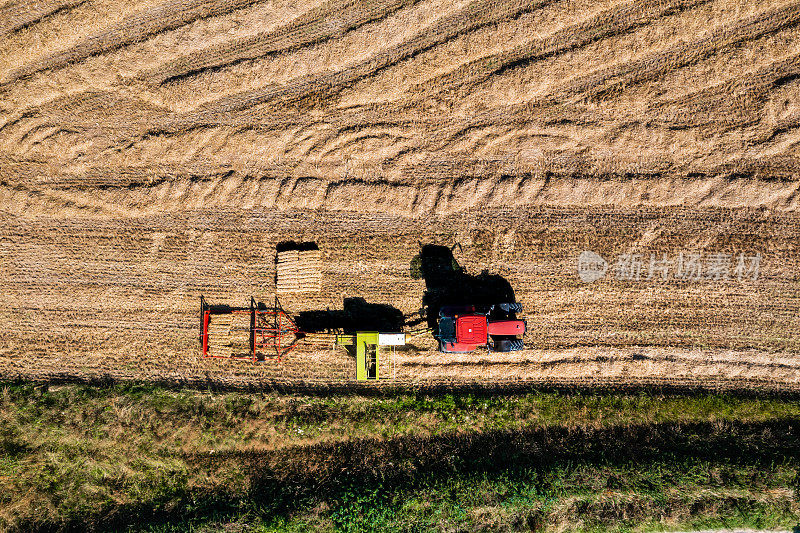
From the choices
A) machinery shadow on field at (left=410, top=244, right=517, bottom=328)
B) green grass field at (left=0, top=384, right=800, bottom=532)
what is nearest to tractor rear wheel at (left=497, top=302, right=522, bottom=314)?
machinery shadow on field at (left=410, top=244, right=517, bottom=328)

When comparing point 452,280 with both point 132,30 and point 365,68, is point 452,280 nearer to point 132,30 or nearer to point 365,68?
point 365,68

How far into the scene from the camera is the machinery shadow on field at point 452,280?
14.6 m

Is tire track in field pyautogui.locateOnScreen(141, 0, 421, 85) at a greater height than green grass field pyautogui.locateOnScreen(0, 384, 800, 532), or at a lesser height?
greater

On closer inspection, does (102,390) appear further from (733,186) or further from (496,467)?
(733,186)

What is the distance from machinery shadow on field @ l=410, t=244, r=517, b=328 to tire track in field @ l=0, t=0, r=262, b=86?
30.7ft

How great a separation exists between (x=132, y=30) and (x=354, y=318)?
1070 centimetres

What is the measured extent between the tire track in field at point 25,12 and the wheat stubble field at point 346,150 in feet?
0.22

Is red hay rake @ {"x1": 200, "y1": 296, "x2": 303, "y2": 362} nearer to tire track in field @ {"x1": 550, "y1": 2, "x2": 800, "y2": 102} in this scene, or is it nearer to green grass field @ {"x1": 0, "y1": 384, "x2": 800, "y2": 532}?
green grass field @ {"x1": 0, "y1": 384, "x2": 800, "y2": 532}

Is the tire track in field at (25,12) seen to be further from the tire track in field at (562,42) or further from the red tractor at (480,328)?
the red tractor at (480,328)

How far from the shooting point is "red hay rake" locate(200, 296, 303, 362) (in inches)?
558

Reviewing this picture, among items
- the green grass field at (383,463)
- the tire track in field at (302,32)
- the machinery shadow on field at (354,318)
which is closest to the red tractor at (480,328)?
the machinery shadow on field at (354,318)

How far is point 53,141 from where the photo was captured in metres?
14.4

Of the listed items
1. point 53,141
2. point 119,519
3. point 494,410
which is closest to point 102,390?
point 119,519

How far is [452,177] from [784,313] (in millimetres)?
10813
